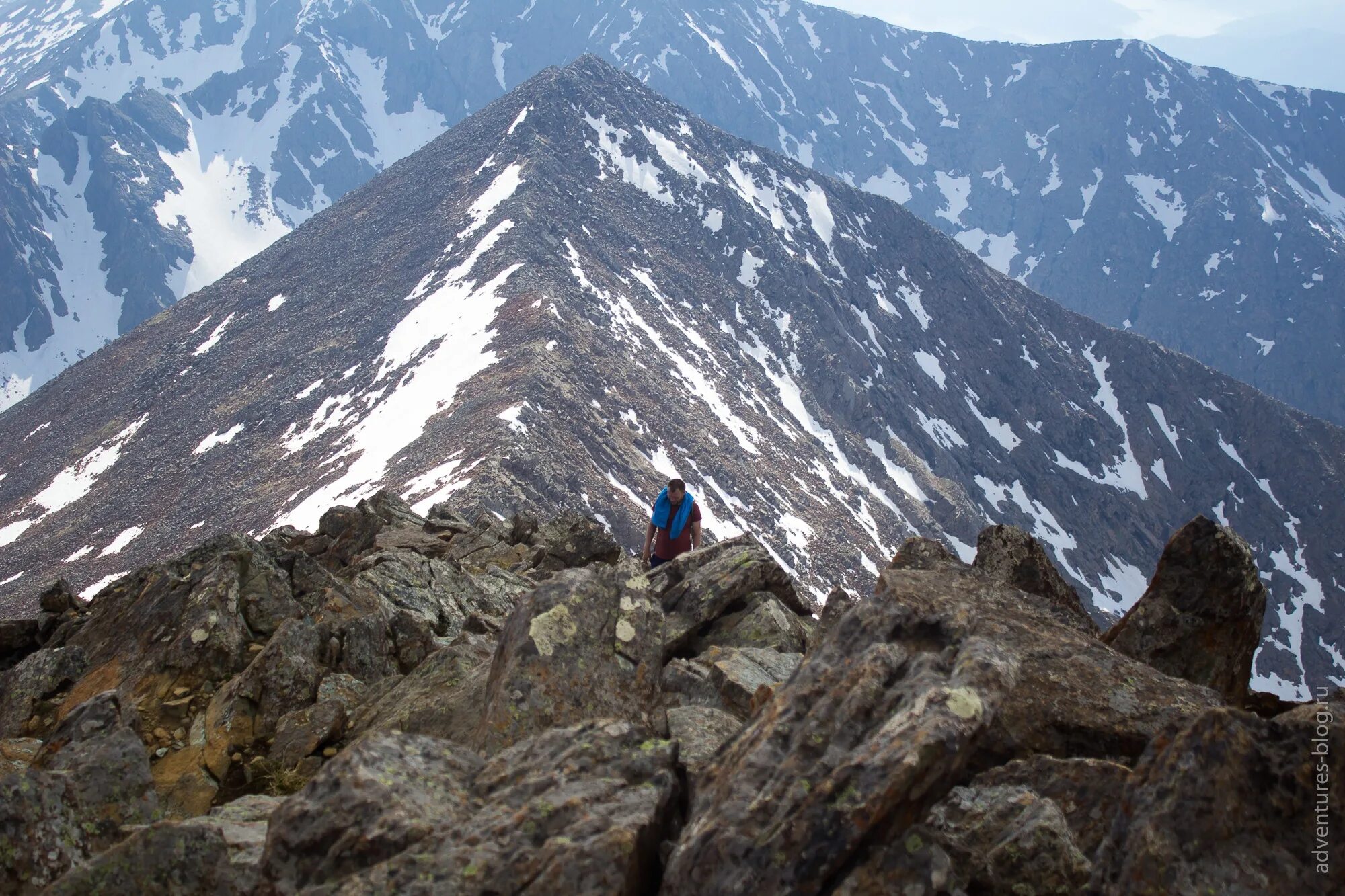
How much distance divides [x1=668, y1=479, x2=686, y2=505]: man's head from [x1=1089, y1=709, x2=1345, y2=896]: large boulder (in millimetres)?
11620

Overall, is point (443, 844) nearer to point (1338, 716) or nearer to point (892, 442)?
point (1338, 716)

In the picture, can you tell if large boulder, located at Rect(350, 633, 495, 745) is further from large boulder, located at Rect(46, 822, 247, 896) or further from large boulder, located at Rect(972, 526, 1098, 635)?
large boulder, located at Rect(972, 526, 1098, 635)

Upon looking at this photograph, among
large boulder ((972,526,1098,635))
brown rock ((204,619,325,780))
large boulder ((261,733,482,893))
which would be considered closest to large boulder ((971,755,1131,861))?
large boulder ((261,733,482,893))

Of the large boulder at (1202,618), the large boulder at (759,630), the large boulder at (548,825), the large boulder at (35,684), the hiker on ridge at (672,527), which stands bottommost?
the large boulder at (1202,618)

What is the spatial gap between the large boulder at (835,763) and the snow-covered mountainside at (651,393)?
47666 mm

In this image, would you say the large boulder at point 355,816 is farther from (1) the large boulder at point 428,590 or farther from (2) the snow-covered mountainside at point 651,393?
(2) the snow-covered mountainside at point 651,393

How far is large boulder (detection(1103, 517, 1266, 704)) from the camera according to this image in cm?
1080

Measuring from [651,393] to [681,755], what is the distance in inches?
3444

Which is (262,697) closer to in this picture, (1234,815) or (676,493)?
(676,493)

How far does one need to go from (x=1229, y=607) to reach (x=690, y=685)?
6.00m

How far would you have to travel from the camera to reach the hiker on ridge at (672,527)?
17891mm

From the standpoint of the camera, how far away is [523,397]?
7394 cm

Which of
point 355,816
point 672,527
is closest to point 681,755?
point 355,816

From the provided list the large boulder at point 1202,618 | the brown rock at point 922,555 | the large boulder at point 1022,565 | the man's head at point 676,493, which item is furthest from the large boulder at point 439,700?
the large boulder at point 1202,618
